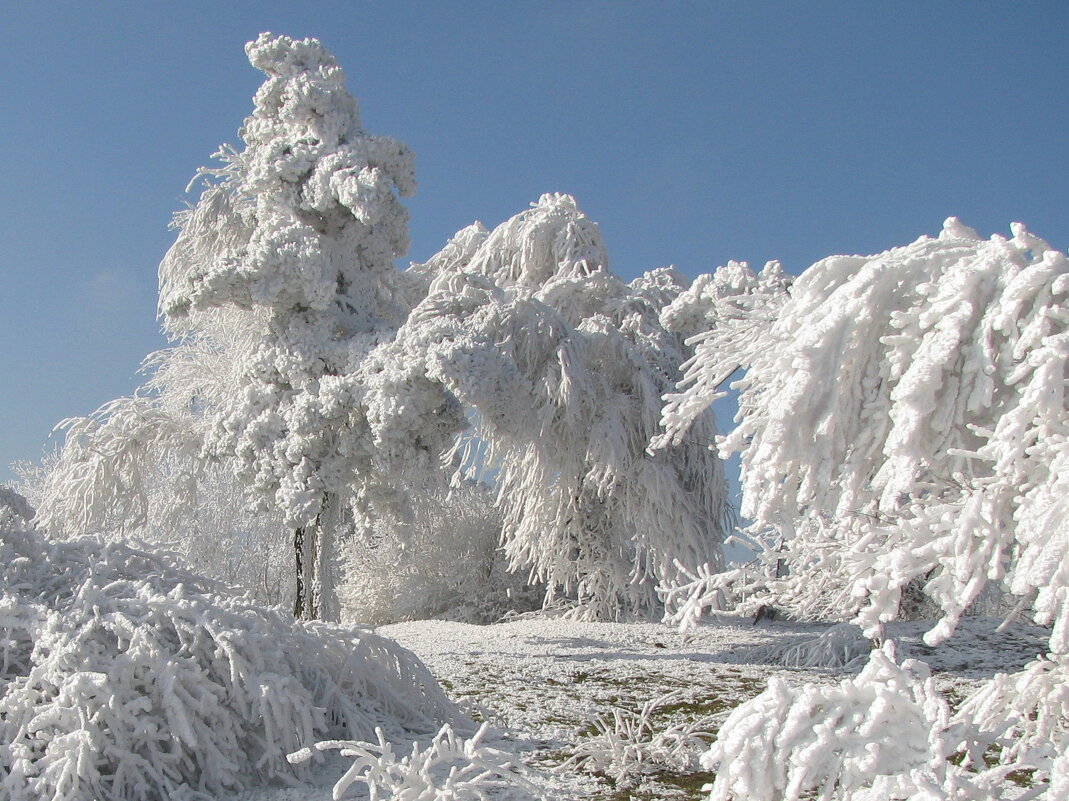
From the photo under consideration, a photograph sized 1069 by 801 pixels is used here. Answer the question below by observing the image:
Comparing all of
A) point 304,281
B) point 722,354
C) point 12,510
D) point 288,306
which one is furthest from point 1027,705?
point 288,306

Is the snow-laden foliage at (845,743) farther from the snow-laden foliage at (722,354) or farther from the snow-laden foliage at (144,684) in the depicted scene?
the snow-laden foliage at (144,684)

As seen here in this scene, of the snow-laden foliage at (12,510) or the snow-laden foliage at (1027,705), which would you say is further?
the snow-laden foliage at (12,510)

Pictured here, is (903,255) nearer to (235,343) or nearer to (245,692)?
(245,692)

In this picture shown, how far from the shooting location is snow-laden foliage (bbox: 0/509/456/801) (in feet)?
12.8

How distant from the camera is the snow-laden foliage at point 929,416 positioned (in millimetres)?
2480

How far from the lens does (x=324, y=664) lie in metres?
5.11

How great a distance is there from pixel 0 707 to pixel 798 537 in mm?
3670

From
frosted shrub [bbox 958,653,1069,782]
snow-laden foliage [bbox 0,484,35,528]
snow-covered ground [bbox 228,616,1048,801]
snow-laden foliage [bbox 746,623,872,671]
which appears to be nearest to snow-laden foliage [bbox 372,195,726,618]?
snow-covered ground [bbox 228,616,1048,801]

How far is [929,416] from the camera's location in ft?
9.06

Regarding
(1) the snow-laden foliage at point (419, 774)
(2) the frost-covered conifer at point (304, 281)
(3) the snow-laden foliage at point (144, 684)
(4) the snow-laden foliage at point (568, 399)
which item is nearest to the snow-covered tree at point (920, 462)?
(1) the snow-laden foliage at point (419, 774)

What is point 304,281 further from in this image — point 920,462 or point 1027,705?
point 1027,705

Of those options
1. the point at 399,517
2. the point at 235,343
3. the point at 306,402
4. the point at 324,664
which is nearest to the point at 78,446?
the point at 235,343

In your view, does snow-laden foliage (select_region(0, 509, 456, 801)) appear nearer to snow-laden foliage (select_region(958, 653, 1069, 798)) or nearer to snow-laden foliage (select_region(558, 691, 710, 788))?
snow-laden foliage (select_region(558, 691, 710, 788))

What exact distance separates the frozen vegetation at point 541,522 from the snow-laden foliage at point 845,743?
0.01 m
